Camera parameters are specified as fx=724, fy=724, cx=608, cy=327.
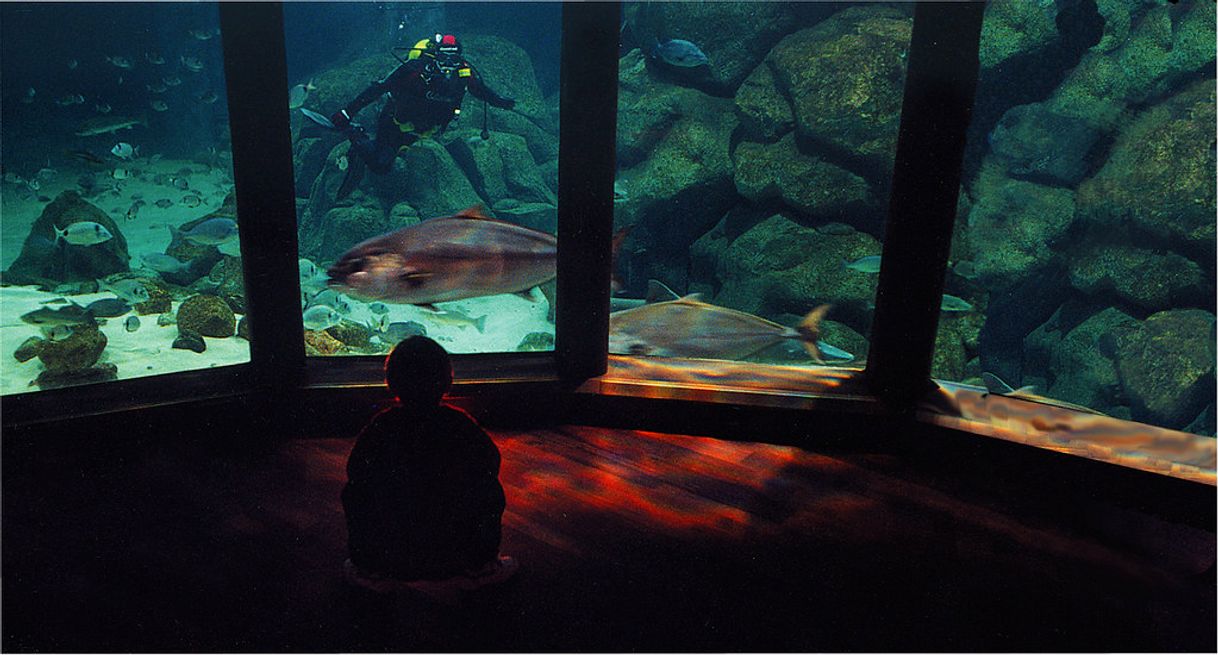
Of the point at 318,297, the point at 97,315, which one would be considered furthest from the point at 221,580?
the point at 318,297

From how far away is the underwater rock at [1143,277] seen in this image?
417 inches

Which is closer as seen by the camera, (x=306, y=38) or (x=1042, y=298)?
(x=1042, y=298)

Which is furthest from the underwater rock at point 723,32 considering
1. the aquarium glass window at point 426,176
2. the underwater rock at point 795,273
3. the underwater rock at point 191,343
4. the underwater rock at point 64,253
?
the underwater rock at point 191,343

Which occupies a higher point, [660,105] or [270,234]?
[660,105]

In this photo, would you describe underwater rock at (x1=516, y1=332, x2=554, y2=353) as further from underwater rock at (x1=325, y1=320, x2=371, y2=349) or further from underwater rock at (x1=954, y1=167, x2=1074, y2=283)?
underwater rock at (x1=954, y1=167, x2=1074, y2=283)

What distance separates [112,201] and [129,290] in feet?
48.5

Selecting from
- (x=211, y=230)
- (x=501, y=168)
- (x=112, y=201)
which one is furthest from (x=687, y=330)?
(x=112, y=201)

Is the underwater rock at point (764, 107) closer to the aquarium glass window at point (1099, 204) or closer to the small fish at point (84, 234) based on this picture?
the aquarium glass window at point (1099, 204)

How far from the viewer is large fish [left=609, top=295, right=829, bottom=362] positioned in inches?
127

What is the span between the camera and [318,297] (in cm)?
749

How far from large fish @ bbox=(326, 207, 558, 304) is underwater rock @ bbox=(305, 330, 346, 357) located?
359cm

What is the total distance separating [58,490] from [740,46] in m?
11.2

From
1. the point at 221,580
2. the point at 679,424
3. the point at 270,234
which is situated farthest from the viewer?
the point at 679,424

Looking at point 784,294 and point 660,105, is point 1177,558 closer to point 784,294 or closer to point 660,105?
point 784,294
